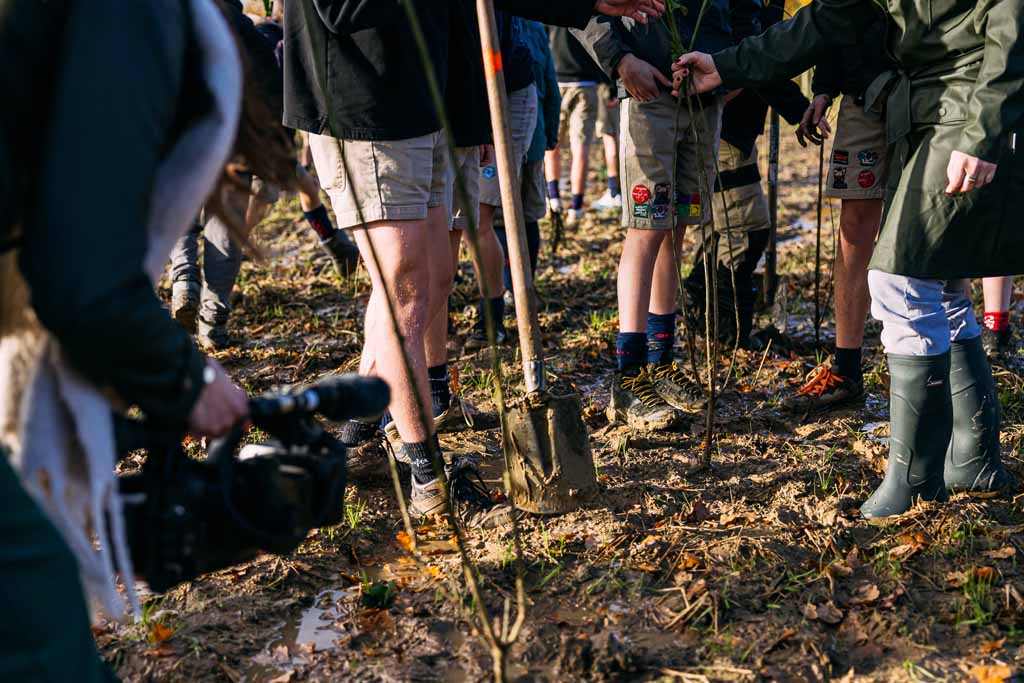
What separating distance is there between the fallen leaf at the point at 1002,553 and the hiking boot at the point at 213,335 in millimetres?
3899

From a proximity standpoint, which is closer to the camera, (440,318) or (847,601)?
(847,601)

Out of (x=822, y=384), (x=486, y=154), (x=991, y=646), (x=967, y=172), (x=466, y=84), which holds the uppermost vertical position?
(x=466, y=84)

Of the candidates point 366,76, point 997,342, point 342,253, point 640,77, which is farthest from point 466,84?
point 342,253

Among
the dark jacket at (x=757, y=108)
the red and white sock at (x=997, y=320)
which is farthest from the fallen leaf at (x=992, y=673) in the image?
the dark jacket at (x=757, y=108)

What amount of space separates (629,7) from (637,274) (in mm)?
1174

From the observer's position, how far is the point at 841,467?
11.7ft

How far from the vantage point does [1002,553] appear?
112 inches

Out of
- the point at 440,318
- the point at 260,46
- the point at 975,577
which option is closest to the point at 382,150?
the point at 440,318

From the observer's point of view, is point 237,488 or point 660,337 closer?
point 237,488

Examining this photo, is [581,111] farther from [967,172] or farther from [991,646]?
[991,646]

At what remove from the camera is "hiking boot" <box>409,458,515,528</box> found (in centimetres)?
321

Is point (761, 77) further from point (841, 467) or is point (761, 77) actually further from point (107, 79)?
point (107, 79)

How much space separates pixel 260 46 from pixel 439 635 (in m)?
2.55

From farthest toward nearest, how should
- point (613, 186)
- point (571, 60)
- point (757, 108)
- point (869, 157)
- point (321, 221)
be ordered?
point (613, 186)
point (571, 60)
point (321, 221)
point (757, 108)
point (869, 157)
